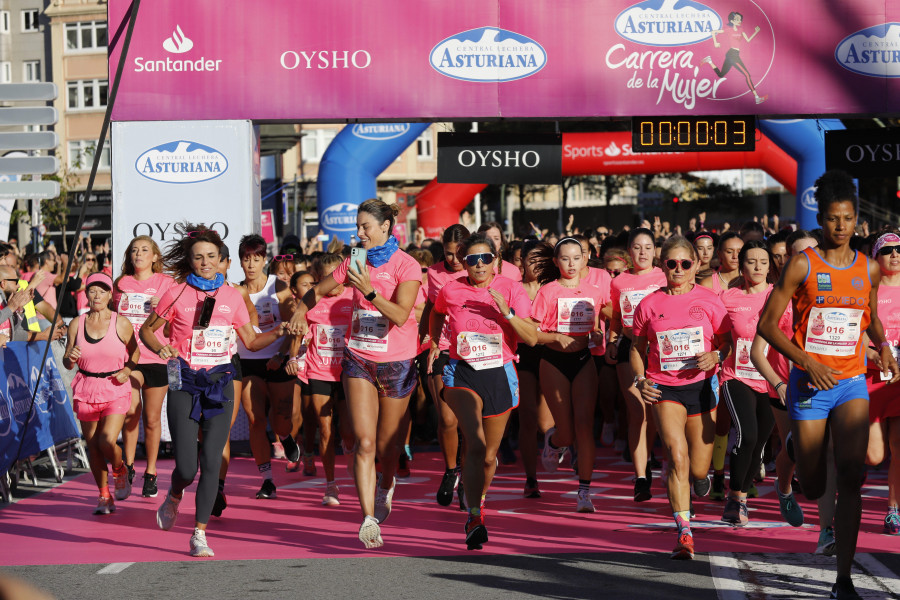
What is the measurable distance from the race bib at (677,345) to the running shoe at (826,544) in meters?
1.25

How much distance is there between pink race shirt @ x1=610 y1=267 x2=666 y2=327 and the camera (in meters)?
9.58

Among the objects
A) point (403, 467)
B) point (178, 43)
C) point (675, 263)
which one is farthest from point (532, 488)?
point (178, 43)

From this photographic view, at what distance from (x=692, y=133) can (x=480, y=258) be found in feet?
19.9

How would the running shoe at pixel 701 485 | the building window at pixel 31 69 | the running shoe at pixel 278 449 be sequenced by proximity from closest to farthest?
the running shoe at pixel 701 485 < the running shoe at pixel 278 449 < the building window at pixel 31 69

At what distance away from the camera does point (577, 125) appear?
138ft

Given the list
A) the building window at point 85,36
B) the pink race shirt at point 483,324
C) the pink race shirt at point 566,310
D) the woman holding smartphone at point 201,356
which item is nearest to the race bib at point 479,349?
the pink race shirt at point 483,324

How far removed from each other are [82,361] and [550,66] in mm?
5691

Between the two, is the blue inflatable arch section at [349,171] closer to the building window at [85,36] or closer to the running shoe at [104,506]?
the running shoe at [104,506]

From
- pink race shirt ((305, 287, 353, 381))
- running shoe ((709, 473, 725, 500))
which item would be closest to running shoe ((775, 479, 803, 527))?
running shoe ((709, 473, 725, 500))

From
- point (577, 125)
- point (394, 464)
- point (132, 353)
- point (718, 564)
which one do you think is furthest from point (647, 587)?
point (577, 125)

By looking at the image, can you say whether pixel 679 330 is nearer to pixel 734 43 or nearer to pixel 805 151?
pixel 734 43

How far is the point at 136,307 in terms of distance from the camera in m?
10.3

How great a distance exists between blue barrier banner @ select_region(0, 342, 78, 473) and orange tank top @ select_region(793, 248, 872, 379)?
6122 mm

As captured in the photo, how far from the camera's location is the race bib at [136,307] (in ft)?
33.8
